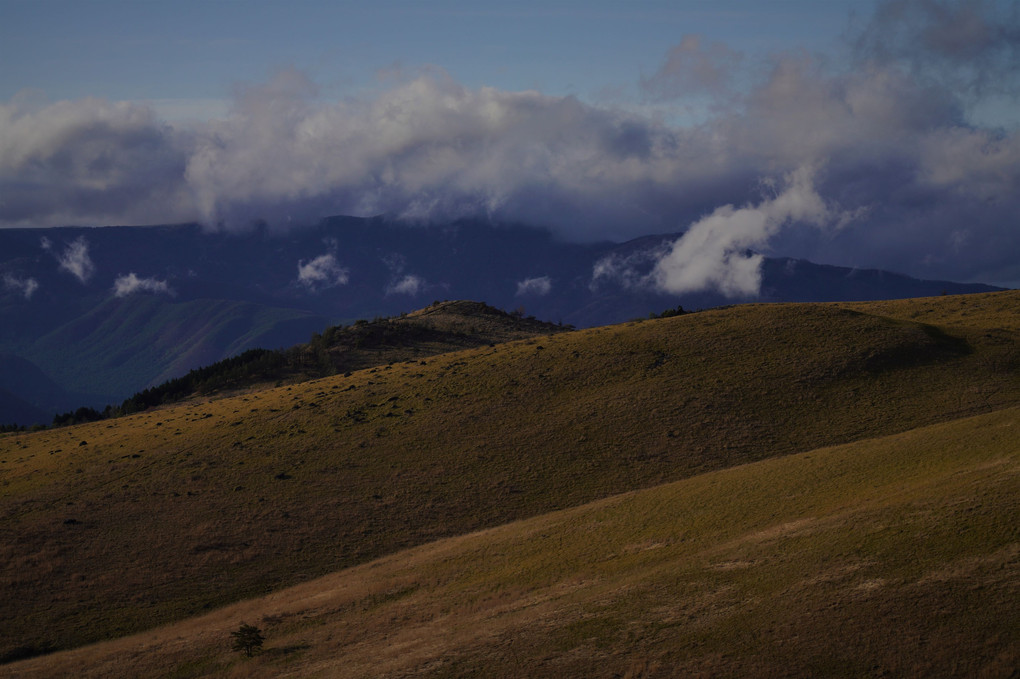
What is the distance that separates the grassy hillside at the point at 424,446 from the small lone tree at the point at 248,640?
1003 cm

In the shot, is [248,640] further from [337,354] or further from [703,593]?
[337,354]

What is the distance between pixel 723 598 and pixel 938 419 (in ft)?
119

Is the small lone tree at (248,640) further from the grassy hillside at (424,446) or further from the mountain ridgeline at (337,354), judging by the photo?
the mountain ridgeline at (337,354)

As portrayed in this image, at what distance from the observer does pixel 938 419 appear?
5725 cm

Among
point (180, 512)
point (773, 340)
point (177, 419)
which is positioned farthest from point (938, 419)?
point (177, 419)

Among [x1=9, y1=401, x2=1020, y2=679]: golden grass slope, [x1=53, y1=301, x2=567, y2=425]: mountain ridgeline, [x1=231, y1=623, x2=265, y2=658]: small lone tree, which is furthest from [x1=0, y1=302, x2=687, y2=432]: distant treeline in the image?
[x1=231, y1=623, x2=265, y2=658]: small lone tree

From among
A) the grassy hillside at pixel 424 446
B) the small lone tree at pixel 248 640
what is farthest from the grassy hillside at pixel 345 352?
the small lone tree at pixel 248 640

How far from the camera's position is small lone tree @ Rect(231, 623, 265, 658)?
1351 inches

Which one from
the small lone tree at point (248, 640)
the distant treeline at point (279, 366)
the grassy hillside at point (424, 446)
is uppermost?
the distant treeline at point (279, 366)

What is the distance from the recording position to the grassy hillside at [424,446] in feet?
155

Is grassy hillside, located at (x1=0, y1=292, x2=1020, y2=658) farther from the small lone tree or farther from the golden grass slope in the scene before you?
the small lone tree

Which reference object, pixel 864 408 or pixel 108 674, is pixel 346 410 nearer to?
pixel 108 674

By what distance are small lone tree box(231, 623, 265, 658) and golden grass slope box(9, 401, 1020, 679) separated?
630mm

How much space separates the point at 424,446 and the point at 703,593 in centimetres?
3521
